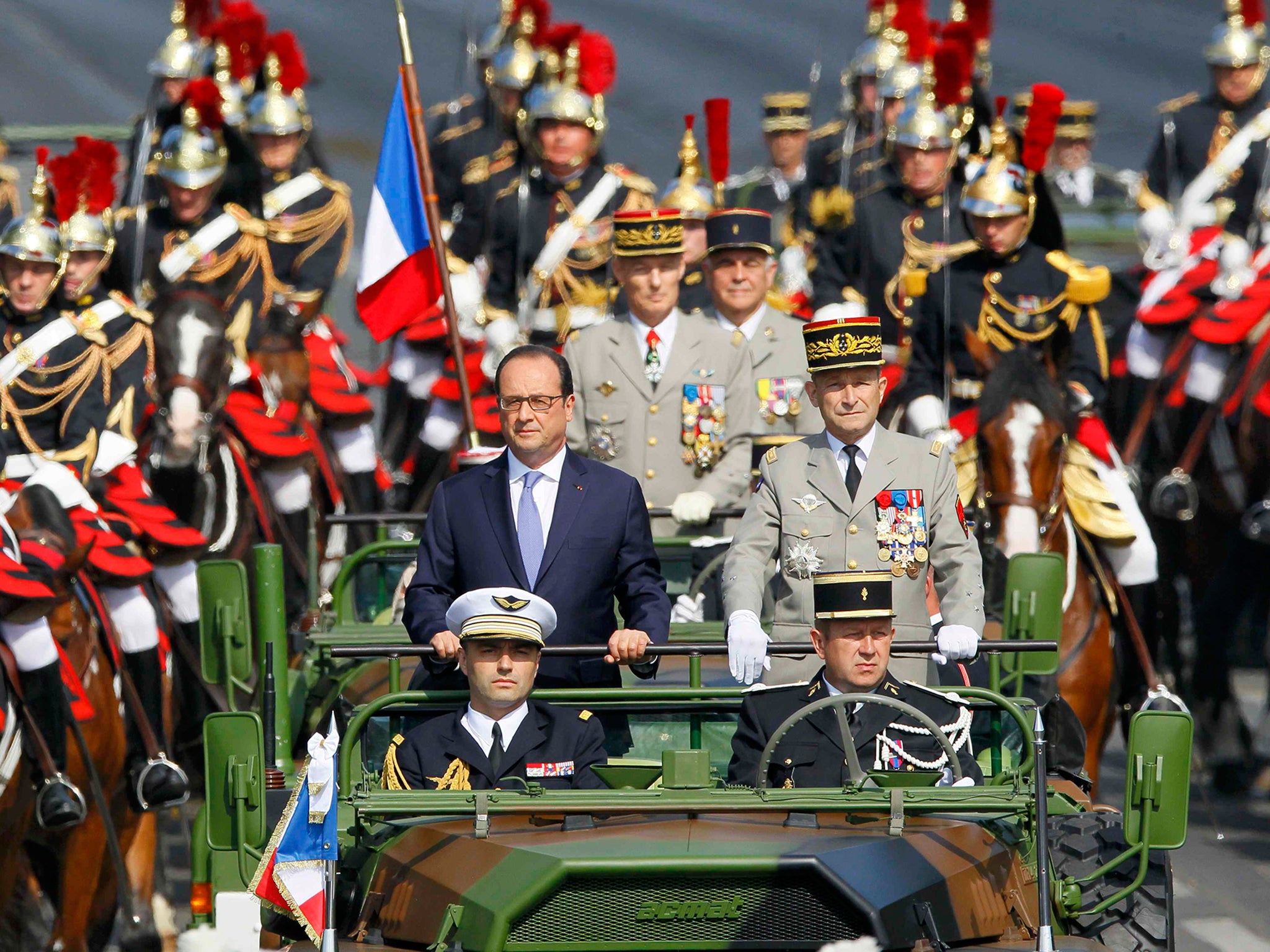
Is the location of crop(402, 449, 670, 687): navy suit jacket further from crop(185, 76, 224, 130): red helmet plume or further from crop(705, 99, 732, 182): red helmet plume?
crop(185, 76, 224, 130): red helmet plume

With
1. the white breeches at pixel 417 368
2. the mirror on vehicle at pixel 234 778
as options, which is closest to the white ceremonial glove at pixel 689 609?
the mirror on vehicle at pixel 234 778

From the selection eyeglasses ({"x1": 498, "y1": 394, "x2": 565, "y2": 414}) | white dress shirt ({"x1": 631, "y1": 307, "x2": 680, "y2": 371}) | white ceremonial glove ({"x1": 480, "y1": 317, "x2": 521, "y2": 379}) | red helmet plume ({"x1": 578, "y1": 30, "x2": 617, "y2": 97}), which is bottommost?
eyeglasses ({"x1": 498, "y1": 394, "x2": 565, "y2": 414})

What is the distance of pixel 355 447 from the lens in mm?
16188

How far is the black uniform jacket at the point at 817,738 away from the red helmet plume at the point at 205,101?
29.9ft

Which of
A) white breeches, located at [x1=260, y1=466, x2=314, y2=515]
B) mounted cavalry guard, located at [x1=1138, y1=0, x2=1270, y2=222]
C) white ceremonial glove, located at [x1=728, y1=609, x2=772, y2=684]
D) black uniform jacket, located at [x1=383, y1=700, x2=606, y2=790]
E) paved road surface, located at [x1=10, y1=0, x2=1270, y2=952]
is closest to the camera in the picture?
black uniform jacket, located at [x1=383, y1=700, x2=606, y2=790]

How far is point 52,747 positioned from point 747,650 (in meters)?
4.25

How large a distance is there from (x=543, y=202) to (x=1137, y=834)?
9381 mm

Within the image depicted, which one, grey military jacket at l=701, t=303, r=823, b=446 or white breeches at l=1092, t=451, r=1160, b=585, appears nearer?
grey military jacket at l=701, t=303, r=823, b=446

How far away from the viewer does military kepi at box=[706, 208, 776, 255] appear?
37.8 ft

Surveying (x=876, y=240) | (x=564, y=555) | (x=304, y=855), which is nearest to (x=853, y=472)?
(x=564, y=555)

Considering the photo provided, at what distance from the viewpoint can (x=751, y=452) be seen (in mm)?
10812

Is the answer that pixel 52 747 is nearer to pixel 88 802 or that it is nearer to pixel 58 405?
pixel 88 802

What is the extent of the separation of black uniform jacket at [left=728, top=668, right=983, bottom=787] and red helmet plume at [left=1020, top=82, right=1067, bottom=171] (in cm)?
593

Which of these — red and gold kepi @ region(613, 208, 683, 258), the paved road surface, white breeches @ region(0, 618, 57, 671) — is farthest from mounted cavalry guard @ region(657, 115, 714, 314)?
→ the paved road surface
